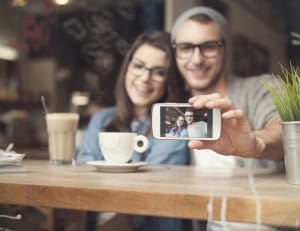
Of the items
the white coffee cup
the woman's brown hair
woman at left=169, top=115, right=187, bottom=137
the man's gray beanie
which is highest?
the man's gray beanie

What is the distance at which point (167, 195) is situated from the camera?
783mm

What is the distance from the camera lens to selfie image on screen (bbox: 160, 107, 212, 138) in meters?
1.00

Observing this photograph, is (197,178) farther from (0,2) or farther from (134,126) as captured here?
(0,2)

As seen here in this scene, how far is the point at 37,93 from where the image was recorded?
102 inches

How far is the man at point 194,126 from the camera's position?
1.01m

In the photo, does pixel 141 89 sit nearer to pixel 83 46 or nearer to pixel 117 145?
pixel 117 145

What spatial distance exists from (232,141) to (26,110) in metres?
1.82

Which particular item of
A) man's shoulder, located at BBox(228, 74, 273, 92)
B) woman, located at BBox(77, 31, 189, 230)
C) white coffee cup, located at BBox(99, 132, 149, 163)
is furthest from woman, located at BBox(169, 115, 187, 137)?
man's shoulder, located at BBox(228, 74, 273, 92)

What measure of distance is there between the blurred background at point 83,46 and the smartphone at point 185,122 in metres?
1.11

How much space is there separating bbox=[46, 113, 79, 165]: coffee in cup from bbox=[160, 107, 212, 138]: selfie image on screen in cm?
44

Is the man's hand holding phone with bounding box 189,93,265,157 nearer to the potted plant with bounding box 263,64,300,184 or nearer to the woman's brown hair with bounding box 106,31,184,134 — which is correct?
the potted plant with bounding box 263,64,300,184

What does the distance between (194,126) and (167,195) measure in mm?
275

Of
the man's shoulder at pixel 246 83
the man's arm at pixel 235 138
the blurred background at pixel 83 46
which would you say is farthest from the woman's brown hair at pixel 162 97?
the man's arm at pixel 235 138

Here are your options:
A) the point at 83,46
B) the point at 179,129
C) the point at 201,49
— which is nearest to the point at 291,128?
the point at 179,129
